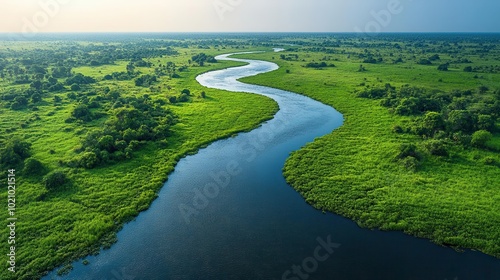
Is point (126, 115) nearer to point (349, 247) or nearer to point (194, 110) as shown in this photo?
point (194, 110)

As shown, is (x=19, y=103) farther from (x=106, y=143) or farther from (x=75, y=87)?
(x=106, y=143)

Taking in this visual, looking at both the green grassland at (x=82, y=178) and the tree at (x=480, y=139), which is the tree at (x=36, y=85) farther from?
the tree at (x=480, y=139)

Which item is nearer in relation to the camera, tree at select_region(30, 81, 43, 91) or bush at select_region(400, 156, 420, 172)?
bush at select_region(400, 156, 420, 172)

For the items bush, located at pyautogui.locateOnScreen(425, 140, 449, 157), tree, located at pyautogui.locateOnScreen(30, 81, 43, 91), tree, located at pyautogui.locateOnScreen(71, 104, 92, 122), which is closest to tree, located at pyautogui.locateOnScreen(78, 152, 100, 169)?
tree, located at pyautogui.locateOnScreen(71, 104, 92, 122)

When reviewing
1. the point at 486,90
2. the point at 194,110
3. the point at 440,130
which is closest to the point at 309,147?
the point at 440,130

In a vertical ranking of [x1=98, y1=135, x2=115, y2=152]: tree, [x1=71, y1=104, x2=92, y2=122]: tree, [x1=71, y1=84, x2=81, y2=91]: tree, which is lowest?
[x1=71, y1=84, x2=81, y2=91]: tree

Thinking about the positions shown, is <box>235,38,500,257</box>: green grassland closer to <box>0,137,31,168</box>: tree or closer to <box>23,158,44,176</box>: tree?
<box>23,158,44,176</box>: tree
